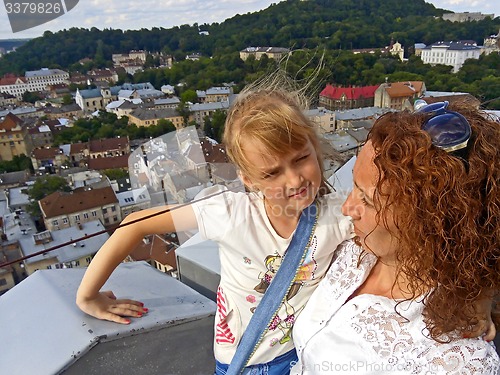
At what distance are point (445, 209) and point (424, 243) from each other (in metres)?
0.05

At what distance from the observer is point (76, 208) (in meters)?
7.96

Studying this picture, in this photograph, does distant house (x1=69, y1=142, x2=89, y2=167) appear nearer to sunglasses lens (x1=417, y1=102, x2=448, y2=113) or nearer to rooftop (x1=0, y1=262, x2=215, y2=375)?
rooftop (x1=0, y1=262, x2=215, y2=375)

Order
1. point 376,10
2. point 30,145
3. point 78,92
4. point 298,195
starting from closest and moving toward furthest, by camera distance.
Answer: point 298,195
point 30,145
point 78,92
point 376,10

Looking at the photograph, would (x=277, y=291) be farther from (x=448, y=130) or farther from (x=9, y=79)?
(x=9, y=79)

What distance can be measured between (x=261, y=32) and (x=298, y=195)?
112 feet

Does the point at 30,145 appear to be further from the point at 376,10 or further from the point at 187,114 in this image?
the point at 376,10

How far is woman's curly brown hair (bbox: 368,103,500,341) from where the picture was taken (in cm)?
47

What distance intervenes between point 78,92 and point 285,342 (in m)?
29.6

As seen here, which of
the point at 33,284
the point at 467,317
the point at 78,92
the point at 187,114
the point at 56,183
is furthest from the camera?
the point at 78,92

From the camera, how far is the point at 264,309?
70 cm

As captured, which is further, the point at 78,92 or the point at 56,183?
the point at 78,92

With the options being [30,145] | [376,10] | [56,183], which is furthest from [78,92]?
[376,10]

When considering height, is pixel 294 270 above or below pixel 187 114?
above

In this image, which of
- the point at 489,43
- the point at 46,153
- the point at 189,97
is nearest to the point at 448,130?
the point at 46,153
